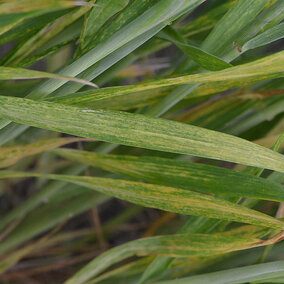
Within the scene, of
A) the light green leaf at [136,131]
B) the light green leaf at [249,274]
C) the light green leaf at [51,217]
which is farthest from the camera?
the light green leaf at [51,217]

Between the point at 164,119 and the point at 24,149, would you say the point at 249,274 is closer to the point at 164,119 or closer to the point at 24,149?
the point at 164,119

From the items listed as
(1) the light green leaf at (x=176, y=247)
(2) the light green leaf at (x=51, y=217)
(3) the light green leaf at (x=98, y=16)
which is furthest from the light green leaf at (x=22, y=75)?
(2) the light green leaf at (x=51, y=217)

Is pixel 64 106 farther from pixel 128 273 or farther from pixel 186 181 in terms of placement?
pixel 128 273

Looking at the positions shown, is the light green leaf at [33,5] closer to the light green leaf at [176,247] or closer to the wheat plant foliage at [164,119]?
the wheat plant foliage at [164,119]

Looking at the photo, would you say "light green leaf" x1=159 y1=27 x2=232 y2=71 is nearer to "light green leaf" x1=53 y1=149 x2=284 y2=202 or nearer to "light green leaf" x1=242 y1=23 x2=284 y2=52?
"light green leaf" x1=242 y1=23 x2=284 y2=52

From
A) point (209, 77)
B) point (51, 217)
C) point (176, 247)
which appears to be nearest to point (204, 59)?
point (209, 77)

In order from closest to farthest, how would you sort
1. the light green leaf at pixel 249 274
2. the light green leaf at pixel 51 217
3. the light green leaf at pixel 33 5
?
the light green leaf at pixel 33 5 → the light green leaf at pixel 249 274 → the light green leaf at pixel 51 217
